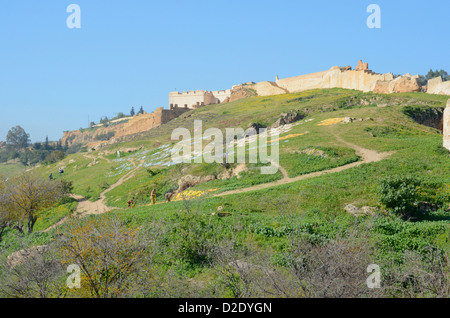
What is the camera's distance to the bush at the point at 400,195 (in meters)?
13.8

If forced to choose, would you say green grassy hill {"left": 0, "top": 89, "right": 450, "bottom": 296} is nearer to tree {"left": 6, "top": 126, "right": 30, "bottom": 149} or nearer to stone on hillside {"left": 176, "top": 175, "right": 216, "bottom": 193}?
stone on hillside {"left": 176, "top": 175, "right": 216, "bottom": 193}

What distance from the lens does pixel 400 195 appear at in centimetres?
1373

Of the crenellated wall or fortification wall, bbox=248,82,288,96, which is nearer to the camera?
the crenellated wall

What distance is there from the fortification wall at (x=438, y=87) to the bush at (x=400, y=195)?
3276 centimetres

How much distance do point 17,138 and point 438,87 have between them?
105 metres

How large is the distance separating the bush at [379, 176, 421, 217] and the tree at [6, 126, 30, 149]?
11213 cm

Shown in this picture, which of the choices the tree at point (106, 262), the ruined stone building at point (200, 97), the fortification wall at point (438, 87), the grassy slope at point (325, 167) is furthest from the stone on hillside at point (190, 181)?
the ruined stone building at point (200, 97)

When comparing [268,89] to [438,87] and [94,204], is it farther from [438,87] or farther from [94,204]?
[94,204]

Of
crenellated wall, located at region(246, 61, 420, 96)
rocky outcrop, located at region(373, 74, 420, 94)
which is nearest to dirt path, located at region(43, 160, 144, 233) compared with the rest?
rocky outcrop, located at region(373, 74, 420, 94)

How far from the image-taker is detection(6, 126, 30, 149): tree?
107 meters

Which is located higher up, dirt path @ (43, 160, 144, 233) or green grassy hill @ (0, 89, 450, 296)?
green grassy hill @ (0, 89, 450, 296)

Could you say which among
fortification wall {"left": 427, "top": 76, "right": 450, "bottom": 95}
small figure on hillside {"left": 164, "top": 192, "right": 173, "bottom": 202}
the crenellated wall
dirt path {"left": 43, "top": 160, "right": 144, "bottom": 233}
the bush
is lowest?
dirt path {"left": 43, "top": 160, "right": 144, "bottom": 233}
